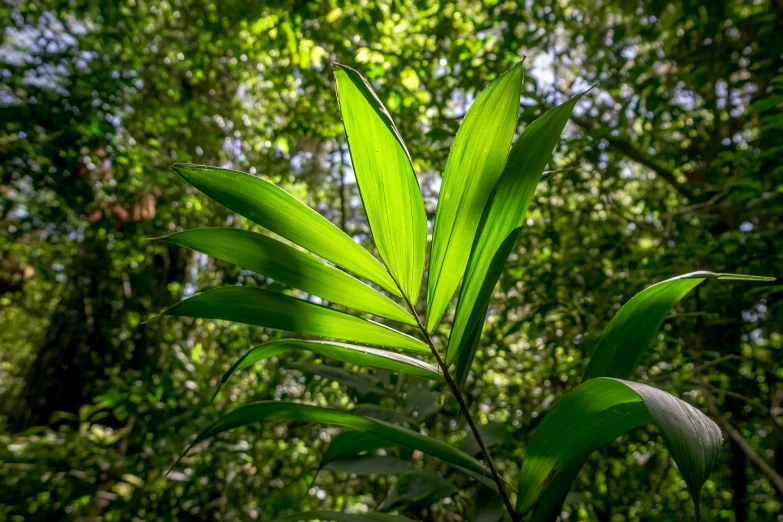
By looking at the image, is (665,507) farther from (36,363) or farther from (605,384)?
(36,363)

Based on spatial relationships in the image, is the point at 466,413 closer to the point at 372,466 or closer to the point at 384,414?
the point at 372,466

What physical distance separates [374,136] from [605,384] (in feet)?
1.03

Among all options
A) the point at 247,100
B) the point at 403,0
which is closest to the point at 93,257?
the point at 247,100

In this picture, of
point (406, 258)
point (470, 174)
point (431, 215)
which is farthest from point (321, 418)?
point (431, 215)

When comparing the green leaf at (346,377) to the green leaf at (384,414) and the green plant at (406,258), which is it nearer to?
the green leaf at (384,414)

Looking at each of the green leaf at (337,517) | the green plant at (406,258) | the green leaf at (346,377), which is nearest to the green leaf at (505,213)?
the green plant at (406,258)

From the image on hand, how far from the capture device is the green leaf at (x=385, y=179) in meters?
0.53

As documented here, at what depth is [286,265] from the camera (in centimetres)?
56

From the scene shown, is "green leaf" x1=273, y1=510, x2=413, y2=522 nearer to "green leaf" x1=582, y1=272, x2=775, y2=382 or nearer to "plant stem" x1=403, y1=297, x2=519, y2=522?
"plant stem" x1=403, y1=297, x2=519, y2=522

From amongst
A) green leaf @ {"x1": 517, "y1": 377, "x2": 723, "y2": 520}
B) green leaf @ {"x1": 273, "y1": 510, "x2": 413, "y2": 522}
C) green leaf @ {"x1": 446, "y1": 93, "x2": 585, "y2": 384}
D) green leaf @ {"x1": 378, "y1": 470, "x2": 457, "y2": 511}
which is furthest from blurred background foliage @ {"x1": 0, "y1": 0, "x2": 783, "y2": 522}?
green leaf @ {"x1": 446, "y1": 93, "x2": 585, "y2": 384}

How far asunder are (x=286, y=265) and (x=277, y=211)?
58 millimetres

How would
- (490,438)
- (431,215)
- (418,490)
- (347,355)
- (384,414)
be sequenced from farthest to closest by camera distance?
1. (431,215)
2. (384,414)
3. (490,438)
4. (418,490)
5. (347,355)

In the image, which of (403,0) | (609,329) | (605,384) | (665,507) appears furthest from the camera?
(403,0)

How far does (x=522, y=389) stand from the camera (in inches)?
85.3
